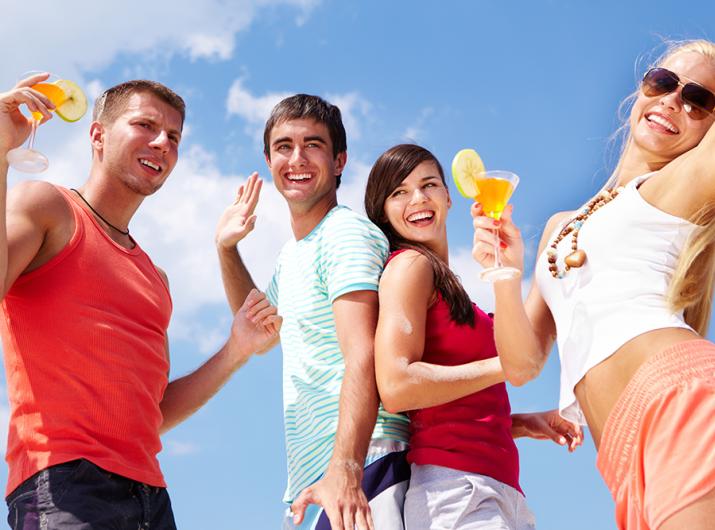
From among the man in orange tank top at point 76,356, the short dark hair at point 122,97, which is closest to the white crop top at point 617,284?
the man in orange tank top at point 76,356

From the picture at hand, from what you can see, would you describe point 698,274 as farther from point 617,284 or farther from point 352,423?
point 352,423

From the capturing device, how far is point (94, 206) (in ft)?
15.5

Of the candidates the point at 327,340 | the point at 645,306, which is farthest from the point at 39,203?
the point at 645,306

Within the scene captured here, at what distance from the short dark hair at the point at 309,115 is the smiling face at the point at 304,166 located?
0.03 meters

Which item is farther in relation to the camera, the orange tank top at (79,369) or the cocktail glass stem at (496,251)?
the orange tank top at (79,369)

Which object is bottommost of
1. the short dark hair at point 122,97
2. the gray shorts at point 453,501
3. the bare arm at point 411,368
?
the gray shorts at point 453,501

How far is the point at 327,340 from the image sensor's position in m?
4.23

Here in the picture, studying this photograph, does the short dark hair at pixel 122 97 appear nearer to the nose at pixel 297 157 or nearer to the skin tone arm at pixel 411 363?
the nose at pixel 297 157

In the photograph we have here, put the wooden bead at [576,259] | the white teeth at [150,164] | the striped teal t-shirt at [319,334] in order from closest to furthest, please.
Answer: the wooden bead at [576,259] → the striped teal t-shirt at [319,334] → the white teeth at [150,164]

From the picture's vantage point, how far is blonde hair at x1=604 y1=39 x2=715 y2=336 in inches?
124

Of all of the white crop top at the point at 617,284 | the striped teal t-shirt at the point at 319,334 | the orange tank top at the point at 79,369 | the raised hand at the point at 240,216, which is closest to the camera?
the white crop top at the point at 617,284

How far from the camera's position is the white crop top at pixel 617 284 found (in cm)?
314

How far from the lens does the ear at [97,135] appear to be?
5.11 m

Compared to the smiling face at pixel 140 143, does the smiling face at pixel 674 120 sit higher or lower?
lower
